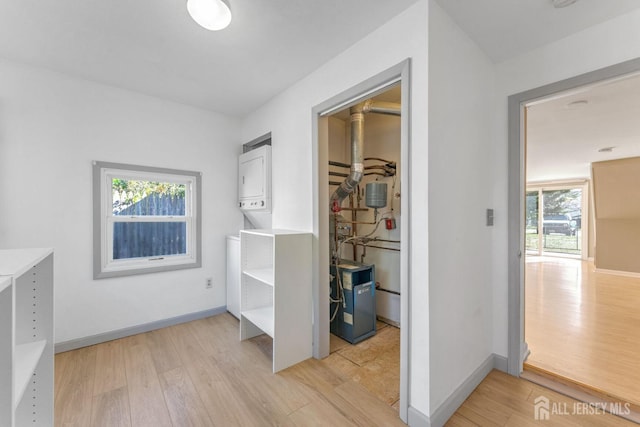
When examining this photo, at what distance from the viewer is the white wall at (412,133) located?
1.45 metres

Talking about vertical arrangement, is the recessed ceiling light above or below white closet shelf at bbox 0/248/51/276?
above

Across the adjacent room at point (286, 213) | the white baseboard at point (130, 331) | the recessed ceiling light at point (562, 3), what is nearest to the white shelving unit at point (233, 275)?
the adjacent room at point (286, 213)

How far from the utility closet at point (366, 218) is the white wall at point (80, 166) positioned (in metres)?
1.57

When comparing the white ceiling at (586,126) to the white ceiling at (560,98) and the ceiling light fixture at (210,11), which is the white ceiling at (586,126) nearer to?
the white ceiling at (560,98)

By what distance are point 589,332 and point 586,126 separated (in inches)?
96.8

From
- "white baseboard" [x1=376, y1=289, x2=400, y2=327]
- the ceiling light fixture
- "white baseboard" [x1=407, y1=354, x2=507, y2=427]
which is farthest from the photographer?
"white baseboard" [x1=376, y1=289, x2=400, y2=327]

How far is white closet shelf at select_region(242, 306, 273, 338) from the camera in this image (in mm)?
2135

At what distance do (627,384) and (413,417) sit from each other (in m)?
1.56

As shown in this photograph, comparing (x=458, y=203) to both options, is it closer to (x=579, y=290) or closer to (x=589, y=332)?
(x=589, y=332)

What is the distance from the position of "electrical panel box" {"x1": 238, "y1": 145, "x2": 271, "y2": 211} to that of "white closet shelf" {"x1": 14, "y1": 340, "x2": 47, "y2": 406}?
1.88m

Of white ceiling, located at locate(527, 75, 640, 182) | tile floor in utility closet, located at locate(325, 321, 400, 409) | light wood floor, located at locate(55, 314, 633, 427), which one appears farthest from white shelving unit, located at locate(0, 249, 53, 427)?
white ceiling, located at locate(527, 75, 640, 182)

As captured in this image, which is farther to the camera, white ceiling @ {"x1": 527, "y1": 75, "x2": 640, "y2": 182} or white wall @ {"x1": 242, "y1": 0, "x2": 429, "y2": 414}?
white ceiling @ {"x1": 527, "y1": 75, "x2": 640, "y2": 182}

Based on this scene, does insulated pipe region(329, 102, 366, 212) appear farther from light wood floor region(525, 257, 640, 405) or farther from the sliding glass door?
the sliding glass door

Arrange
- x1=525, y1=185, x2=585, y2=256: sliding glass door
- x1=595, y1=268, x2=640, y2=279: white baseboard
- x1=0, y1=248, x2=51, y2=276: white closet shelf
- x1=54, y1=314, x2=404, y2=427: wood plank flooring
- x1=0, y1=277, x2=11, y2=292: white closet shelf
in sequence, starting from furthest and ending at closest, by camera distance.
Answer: x1=525, y1=185, x2=585, y2=256: sliding glass door
x1=595, y1=268, x2=640, y2=279: white baseboard
x1=54, y1=314, x2=404, y2=427: wood plank flooring
x1=0, y1=248, x2=51, y2=276: white closet shelf
x1=0, y1=277, x2=11, y2=292: white closet shelf
